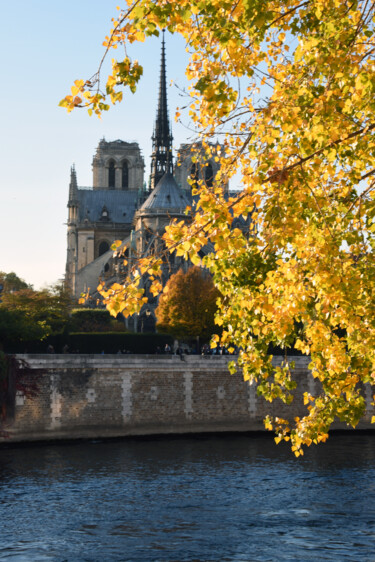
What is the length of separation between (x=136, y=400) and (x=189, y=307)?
1681 cm

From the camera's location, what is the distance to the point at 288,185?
29.7 ft

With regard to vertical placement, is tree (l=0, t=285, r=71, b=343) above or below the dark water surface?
above

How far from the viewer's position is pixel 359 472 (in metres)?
27.7

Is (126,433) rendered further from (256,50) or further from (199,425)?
(256,50)

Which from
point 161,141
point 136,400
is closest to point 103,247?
point 161,141

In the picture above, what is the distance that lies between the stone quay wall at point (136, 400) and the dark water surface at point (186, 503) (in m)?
2.25

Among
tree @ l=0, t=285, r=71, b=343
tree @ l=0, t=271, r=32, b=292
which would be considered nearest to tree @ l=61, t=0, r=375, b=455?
tree @ l=0, t=285, r=71, b=343

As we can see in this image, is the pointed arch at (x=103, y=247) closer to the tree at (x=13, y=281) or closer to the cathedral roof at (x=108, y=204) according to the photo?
the cathedral roof at (x=108, y=204)

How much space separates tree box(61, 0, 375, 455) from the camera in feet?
27.0

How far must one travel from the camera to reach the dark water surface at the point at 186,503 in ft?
61.8

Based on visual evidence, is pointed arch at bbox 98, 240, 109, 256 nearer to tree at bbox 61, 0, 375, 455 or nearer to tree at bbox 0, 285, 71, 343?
tree at bbox 0, 285, 71, 343

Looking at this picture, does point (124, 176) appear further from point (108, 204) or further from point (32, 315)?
point (32, 315)

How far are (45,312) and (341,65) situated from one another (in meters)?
40.5

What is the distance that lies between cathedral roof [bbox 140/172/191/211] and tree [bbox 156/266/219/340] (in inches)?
876
